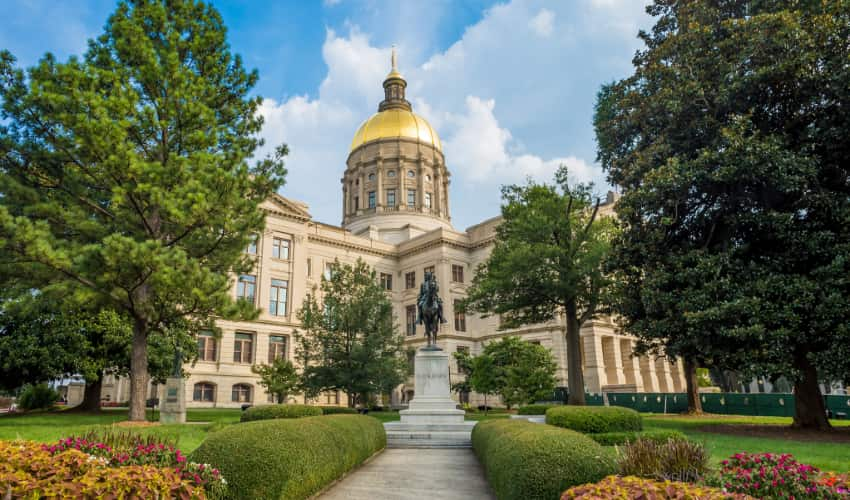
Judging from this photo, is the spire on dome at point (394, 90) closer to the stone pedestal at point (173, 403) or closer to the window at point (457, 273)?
the window at point (457, 273)

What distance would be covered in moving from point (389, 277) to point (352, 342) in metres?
30.5

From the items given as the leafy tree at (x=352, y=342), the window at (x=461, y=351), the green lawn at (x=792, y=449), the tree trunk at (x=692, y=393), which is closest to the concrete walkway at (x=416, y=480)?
the green lawn at (x=792, y=449)

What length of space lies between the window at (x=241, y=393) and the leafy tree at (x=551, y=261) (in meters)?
26.1

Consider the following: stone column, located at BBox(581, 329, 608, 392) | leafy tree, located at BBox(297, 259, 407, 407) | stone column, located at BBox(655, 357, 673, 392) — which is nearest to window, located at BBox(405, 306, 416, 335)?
stone column, located at BBox(581, 329, 608, 392)

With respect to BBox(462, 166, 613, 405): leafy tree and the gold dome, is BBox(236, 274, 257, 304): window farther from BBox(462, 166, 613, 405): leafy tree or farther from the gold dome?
the gold dome

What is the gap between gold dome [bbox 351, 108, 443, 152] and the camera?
76.8m

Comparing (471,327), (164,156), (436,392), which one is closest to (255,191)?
(164,156)

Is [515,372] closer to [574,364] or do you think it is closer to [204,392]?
[574,364]

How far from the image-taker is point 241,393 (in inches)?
1817

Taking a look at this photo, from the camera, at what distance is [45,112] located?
59.0 ft

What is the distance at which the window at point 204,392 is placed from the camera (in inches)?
1706

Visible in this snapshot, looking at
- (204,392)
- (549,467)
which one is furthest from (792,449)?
(204,392)

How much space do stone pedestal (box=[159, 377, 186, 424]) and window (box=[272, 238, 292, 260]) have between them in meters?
27.3

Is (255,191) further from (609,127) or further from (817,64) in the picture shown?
(817,64)
